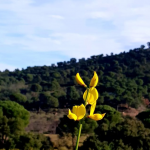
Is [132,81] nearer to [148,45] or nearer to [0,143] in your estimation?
[148,45]

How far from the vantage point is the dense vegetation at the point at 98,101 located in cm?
1477

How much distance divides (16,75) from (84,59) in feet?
55.9

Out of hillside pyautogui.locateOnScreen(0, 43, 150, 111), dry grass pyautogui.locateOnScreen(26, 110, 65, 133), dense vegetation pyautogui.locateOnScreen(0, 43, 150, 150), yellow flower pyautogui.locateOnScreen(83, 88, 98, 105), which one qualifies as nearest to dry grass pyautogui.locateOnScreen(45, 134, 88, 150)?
dense vegetation pyautogui.locateOnScreen(0, 43, 150, 150)

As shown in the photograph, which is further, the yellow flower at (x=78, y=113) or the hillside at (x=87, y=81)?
the hillside at (x=87, y=81)

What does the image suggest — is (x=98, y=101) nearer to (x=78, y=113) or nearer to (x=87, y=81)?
(x=87, y=81)

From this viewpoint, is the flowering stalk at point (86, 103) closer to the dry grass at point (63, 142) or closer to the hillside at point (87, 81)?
the dry grass at point (63, 142)

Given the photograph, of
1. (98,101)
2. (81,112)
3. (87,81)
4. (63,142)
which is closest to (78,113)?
(81,112)

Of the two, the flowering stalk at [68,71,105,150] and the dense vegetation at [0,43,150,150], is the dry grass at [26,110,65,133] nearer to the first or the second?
the dense vegetation at [0,43,150,150]

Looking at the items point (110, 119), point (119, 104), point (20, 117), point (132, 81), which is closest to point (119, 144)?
point (110, 119)

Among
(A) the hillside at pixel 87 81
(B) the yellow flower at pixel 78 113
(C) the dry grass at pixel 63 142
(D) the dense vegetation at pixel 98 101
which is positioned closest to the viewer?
(B) the yellow flower at pixel 78 113

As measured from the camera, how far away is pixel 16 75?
56844mm

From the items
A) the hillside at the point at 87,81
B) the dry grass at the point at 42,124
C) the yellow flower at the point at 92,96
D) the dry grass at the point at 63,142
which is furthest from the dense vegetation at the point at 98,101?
the dry grass at the point at 42,124

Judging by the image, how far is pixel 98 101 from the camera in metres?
34.3

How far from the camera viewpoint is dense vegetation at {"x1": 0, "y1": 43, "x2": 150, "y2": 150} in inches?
582
